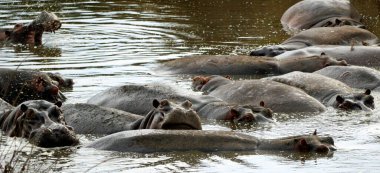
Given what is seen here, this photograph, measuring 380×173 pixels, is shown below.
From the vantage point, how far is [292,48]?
1458cm

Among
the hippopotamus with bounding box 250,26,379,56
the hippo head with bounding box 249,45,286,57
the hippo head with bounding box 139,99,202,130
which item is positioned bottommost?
the hippo head with bounding box 249,45,286,57

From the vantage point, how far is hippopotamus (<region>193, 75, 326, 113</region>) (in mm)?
10219

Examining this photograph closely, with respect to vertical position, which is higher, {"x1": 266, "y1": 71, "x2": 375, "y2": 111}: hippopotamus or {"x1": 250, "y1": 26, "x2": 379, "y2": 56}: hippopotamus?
{"x1": 266, "y1": 71, "x2": 375, "y2": 111}: hippopotamus

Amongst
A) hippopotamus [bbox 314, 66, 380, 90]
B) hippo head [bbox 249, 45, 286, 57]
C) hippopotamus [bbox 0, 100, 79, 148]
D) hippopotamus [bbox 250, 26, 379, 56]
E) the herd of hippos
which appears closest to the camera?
the herd of hippos

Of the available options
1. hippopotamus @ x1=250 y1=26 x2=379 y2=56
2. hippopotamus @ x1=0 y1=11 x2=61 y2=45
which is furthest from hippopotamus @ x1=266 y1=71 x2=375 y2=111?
hippopotamus @ x1=0 y1=11 x2=61 y2=45

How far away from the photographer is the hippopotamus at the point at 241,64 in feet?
42.0

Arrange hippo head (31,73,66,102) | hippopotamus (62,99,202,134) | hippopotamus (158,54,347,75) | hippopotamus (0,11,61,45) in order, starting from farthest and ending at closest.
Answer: hippopotamus (0,11,61,45) < hippopotamus (158,54,347,75) < hippo head (31,73,66,102) < hippopotamus (62,99,202,134)

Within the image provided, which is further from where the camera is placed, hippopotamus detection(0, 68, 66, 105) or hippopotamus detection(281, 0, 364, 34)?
hippopotamus detection(281, 0, 364, 34)

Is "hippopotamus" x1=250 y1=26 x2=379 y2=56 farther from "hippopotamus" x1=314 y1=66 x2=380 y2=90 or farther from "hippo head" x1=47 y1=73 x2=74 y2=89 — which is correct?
"hippo head" x1=47 y1=73 x2=74 y2=89

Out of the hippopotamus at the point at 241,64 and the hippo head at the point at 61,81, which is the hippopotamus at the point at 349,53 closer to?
the hippopotamus at the point at 241,64

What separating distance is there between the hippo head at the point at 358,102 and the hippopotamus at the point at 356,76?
1102mm

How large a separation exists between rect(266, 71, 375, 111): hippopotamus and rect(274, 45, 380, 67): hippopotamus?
1.94 m

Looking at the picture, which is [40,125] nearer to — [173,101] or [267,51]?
[173,101]

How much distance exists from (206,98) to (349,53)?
3746 mm
